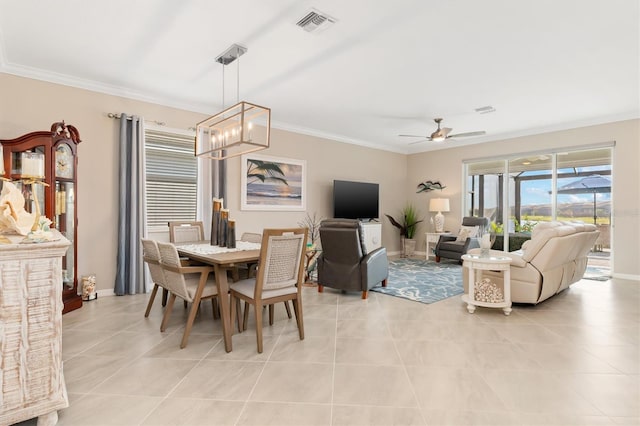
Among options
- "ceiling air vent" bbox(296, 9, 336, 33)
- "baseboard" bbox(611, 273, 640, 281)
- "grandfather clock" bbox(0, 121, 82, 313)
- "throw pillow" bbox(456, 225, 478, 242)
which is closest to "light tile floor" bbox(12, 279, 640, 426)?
"grandfather clock" bbox(0, 121, 82, 313)

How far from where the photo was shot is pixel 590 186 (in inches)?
225

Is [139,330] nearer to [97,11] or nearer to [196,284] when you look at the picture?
[196,284]

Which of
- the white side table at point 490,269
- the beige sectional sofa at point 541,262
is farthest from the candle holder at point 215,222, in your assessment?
the beige sectional sofa at point 541,262

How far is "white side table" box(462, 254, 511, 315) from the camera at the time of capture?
3.46 m

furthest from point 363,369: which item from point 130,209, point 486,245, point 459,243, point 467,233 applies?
point 467,233

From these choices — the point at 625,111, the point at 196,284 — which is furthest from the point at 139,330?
the point at 625,111

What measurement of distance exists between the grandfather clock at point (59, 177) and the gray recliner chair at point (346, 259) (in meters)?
2.78

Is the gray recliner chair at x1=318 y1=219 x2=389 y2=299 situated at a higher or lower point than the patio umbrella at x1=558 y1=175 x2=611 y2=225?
lower

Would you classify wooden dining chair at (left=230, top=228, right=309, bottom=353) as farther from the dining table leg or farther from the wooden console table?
the wooden console table

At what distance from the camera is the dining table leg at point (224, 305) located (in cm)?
253

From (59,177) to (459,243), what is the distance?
6.33 meters

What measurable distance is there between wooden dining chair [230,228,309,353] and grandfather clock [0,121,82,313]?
2.11 m

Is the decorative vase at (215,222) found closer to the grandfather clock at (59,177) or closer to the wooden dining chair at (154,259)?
the wooden dining chair at (154,259)

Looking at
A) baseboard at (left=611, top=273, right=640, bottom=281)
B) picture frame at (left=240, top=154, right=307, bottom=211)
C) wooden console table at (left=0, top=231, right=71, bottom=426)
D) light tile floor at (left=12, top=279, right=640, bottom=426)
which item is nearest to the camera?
wooden console table at (left=0, top=231, right=71, bottom=426)
